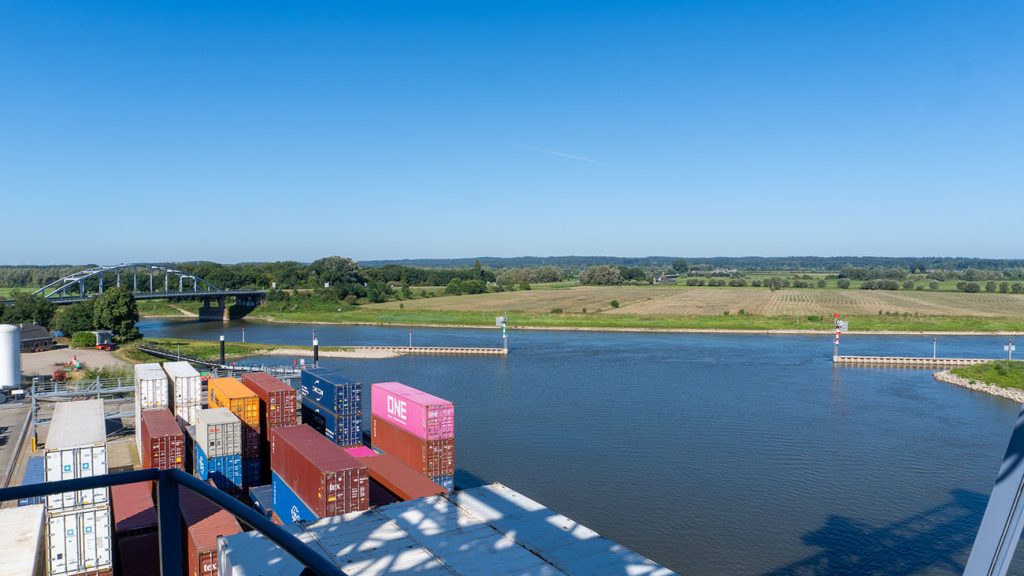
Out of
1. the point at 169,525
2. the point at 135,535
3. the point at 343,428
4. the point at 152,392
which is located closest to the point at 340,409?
the point at 343,428

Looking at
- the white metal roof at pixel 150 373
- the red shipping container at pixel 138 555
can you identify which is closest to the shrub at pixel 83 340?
the white metal roof at pixel 150 373

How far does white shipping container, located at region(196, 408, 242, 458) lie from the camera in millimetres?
18672

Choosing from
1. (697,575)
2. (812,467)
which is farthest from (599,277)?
(697,575)

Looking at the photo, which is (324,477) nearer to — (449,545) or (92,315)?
(449,545)

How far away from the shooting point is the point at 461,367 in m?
48.1

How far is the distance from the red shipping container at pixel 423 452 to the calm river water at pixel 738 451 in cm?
364

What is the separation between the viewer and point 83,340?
4966 centimetres

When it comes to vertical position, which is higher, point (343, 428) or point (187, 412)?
point (187, 412)

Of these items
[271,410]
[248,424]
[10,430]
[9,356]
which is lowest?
[10,430]

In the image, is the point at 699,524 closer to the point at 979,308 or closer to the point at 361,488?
the point at 361,488

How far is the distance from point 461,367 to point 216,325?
46.0m

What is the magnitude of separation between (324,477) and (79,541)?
4.64m

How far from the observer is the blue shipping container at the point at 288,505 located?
1478 centimetres

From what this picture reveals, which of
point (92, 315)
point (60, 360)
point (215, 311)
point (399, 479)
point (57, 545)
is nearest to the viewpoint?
point (57, 545)
